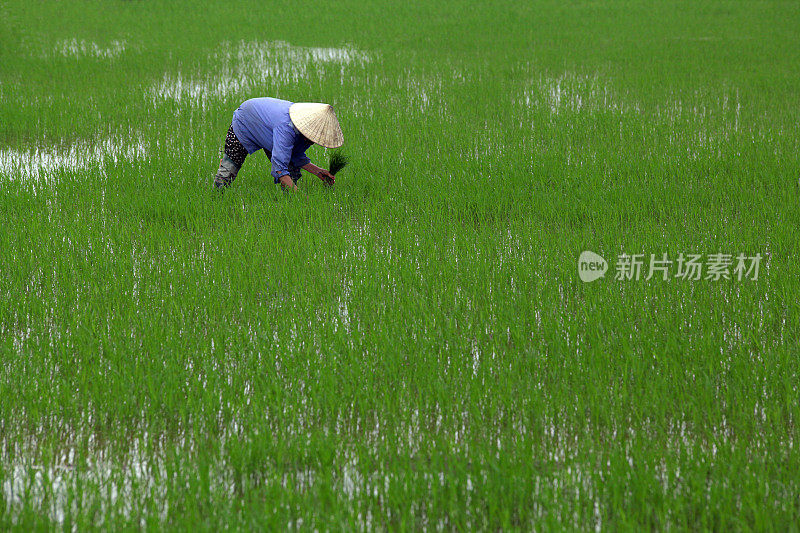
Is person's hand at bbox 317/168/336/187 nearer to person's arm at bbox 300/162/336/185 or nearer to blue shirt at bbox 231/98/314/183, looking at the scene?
person's arm at bbox 300/162/336/185

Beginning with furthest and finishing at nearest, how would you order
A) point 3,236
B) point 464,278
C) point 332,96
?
point 332,96 → point 3,236 → point 464,278

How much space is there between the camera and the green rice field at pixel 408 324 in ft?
5.55

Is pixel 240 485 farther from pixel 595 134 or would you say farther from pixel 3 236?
pixel 595 134

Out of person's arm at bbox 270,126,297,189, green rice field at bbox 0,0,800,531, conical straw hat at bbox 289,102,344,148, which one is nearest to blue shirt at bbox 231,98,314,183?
person's arm at bbox 270,126,297,189

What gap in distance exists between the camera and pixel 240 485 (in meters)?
1.76

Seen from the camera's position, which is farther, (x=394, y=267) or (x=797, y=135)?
(x=797, y=135)

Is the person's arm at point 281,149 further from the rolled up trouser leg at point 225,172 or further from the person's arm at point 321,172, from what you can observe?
the rolled up trouser leg at point 225,172

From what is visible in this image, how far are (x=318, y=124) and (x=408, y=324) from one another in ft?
5.24

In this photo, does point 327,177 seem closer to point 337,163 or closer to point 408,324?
point 337,163

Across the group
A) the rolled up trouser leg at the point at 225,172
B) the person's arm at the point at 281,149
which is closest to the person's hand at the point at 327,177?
the person's arm at the point at 281,149

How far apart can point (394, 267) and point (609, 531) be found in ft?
5.75

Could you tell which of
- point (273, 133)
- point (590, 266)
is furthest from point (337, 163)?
point (590, 266)

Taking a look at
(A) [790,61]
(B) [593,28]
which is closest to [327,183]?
(A) [790,61]

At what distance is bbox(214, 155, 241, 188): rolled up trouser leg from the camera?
4238 mm
